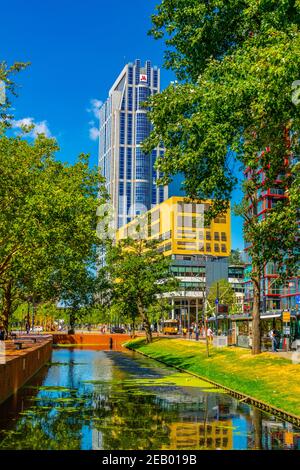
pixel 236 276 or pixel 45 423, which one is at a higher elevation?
pixel 236 276

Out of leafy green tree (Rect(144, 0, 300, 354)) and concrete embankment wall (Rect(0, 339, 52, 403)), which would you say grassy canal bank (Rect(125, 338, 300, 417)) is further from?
concrete embankment wall (Rect(0, 339, 52, 403))

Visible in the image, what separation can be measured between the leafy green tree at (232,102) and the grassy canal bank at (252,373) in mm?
6149

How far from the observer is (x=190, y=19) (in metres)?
28.8

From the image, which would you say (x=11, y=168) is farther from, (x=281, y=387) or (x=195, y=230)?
(x=195, y=230)

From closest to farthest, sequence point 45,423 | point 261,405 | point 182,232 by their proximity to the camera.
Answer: point 45,423 → point 261,405 → point 182,232

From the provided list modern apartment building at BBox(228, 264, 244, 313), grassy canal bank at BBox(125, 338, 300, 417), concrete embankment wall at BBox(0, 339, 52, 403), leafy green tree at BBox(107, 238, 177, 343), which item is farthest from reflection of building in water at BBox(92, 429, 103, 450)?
modern apartment building at BBox(228, 264, 244, 313)

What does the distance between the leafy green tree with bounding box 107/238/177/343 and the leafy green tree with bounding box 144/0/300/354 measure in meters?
44.7

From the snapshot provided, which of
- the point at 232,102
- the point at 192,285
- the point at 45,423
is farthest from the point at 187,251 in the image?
the point at 45,423

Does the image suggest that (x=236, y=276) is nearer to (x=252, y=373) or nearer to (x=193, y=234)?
(x=193, y=234)

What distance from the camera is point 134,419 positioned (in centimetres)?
2178

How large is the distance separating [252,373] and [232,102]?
60.3 ft

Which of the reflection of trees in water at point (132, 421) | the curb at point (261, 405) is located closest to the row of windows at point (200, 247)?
the curb at point (261, 405)

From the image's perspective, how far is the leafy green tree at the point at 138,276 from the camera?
252ft

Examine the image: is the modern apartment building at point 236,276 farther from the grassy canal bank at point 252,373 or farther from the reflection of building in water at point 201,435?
the reflection of building in water at point 201,435
